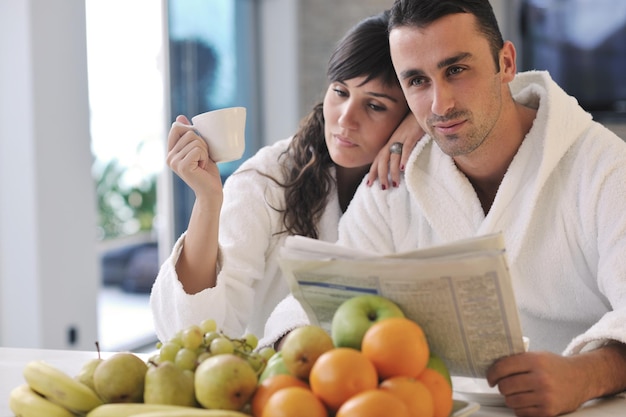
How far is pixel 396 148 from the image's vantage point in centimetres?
200

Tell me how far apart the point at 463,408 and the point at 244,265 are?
98 centimetres

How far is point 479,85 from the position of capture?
1.71m

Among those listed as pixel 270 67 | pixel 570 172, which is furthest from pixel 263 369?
pixel 270 67

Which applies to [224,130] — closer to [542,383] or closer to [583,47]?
[542,383]

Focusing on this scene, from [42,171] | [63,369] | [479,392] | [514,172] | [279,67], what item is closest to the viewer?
[479,392]

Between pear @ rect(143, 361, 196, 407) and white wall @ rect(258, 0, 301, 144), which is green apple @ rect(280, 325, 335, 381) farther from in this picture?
white wall @ rect(258, 0, 301, 144)

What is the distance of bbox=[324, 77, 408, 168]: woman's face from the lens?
2.03 metres

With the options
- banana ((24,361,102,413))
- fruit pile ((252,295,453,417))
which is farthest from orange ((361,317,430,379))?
banana ((24,361,102,413))

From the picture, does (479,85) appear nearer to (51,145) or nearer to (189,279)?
(189,279)

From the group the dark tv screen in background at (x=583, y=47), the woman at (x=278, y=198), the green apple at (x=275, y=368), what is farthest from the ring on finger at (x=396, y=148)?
the dark tv screen in background at (x=583, y=47)

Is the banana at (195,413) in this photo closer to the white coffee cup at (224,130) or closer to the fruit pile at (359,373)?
the fruit pile at (359,373)

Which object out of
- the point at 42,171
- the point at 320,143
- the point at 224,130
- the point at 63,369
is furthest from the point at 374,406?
the point at 42,171

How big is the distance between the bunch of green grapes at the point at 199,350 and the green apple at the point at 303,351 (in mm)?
84

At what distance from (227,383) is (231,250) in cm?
101
